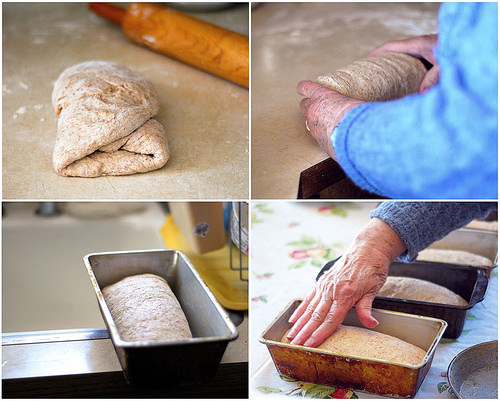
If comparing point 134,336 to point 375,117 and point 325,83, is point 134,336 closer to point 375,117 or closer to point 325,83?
point 375,117

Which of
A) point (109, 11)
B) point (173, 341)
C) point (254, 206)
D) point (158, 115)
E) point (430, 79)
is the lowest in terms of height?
point (254, 206)

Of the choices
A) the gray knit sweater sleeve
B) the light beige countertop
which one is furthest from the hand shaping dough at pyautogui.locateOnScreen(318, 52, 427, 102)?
the gray knit sweater sleeve

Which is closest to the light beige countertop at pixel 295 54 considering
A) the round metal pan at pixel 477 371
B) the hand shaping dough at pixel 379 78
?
the hand shaping dough at pixel 379 78

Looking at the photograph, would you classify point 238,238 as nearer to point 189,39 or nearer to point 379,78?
point 379,78

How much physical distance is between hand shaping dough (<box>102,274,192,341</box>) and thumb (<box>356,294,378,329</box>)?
331mm

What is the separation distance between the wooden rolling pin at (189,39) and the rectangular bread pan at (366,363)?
787mm

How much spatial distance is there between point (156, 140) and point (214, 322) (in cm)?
48

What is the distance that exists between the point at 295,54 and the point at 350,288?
74 centimetres

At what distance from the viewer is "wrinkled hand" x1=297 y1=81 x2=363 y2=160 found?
3.05 feet

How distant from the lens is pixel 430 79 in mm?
1215

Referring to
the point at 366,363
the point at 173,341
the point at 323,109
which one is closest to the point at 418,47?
the point at 323,109

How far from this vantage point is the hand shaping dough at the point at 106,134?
42.3 inches

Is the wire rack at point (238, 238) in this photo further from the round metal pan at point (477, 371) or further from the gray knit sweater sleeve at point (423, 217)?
the round metal pan at point (477, 371)

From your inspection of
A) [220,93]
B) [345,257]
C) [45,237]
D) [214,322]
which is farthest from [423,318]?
[45,237]
